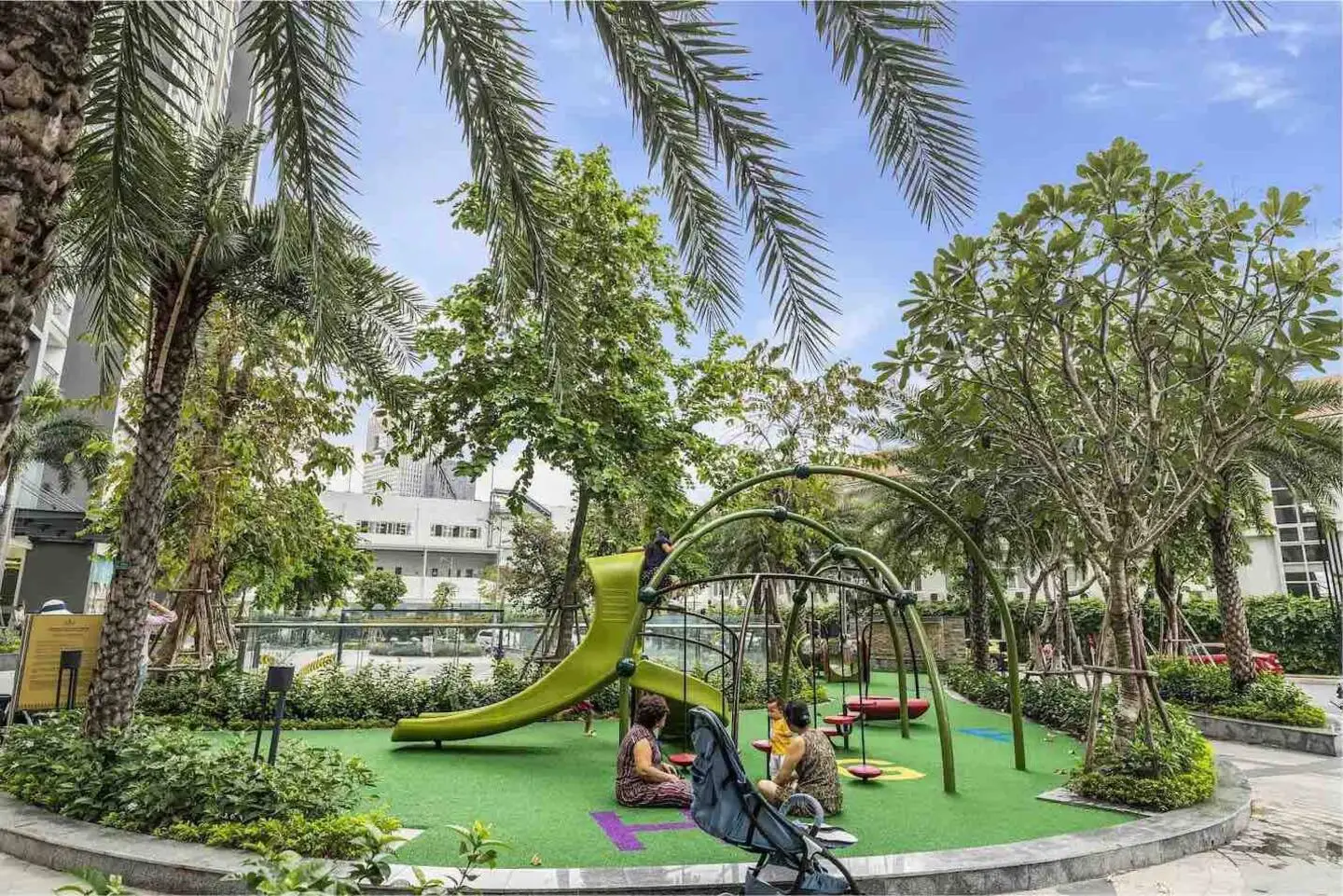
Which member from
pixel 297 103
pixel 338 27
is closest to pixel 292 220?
pixel 297 103

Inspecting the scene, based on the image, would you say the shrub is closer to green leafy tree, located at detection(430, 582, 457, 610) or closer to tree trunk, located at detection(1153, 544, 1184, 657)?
tree trunk, located at detection(1153, 544, 1184, 657)

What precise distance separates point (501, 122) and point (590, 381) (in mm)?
8401

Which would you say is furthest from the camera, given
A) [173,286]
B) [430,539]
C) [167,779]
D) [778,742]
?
[430,539]

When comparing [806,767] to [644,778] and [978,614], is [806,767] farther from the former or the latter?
[978,614]

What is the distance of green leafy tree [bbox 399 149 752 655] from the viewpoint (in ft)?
42.0

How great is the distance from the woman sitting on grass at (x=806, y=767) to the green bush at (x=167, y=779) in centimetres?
365

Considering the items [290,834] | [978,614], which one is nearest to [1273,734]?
[978,614]

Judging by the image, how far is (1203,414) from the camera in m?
8.11

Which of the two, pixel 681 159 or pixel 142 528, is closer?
pixel 681 159

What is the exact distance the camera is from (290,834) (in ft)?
17.4

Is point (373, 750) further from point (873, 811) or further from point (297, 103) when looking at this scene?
point (297, 103)

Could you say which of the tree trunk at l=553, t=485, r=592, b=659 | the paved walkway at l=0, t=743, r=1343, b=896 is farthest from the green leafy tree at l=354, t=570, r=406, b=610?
the paved walkway at l=0, t=743, r=1343, b=896

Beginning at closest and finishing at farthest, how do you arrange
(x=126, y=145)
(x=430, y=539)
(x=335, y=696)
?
1. (x=126, y=145)
2. (x=335, y=696)
3. (x=430, y=539)

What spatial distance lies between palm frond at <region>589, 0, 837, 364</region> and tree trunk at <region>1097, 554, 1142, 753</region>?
5.48 metres
